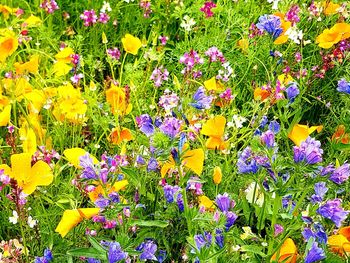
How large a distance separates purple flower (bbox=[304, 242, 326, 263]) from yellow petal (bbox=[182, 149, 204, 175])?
38 centimetres

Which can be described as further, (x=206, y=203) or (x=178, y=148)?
(x=206, y=203)

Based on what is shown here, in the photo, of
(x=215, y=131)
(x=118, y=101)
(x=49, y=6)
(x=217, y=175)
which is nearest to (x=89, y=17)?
(x=49, y=6)

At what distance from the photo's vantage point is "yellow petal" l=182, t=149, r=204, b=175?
1.76m

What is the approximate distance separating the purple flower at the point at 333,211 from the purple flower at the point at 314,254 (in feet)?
0.25

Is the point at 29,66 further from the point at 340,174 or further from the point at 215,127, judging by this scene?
the point at 340,174

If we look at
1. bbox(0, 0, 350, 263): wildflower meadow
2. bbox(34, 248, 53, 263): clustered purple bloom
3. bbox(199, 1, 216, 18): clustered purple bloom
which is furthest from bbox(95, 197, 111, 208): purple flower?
bbox(199, 1, 216, 18): clustered purple bloom

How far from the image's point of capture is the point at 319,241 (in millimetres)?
1654

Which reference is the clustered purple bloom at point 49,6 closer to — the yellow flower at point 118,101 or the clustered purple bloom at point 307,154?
the yellow flower at point 118,101

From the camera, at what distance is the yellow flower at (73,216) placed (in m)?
1.70

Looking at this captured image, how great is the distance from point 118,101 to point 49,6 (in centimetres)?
95

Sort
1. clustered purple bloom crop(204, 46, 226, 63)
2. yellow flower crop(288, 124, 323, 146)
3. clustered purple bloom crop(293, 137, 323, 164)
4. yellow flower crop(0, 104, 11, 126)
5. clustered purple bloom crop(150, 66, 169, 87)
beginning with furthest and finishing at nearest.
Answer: clustered purple bloom crop(204, 46, 226, 63) < clustered purple bloom crop(150, 66, 169, 87) < yellow flower crop(0, 104, 11, 126) < yellow flower crop(288, 124, 323, 146) < clustered purple bloom crop(293, 137, 323, 164)

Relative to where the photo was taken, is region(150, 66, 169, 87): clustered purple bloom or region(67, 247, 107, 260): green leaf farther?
region(150, 66, 169, 87): clustered purple bloom

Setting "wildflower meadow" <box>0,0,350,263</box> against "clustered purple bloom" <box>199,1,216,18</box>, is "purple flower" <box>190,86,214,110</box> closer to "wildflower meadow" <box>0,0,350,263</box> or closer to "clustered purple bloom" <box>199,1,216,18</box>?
"wildflower meadow" <box>0,0,350,263</box>

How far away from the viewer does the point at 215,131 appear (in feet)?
6.70
